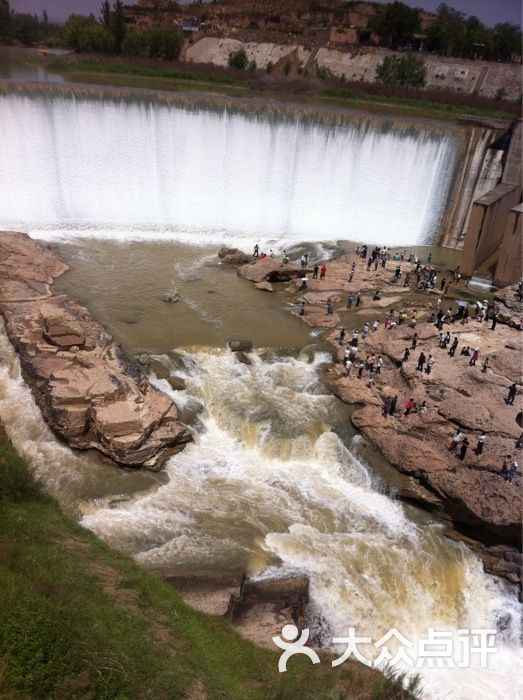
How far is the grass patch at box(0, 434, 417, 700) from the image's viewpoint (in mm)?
5215

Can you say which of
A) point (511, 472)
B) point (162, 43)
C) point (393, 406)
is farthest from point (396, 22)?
point (511, 472)

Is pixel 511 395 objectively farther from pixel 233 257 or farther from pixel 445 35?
pixel 445 35

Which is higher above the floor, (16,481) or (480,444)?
(16,481)

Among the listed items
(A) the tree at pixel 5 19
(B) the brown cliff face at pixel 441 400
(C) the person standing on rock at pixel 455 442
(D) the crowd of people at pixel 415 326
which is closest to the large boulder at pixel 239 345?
(B) the brown cliff face at pixel 441 400

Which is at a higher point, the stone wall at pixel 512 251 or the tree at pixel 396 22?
the tree at pixel 396 22

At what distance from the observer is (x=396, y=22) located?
139ft

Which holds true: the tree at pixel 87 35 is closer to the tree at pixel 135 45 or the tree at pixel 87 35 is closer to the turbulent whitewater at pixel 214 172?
the tree at pixel 135 45

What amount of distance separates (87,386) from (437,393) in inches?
298

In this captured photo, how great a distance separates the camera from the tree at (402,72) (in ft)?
122

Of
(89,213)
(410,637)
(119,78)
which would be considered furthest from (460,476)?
(119,78)

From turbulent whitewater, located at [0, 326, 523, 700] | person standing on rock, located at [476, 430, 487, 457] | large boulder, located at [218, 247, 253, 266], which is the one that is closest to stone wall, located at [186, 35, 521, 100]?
large boulder, located at [218, 247, 253, 266]

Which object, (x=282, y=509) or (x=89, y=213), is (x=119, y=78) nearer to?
(x=89, y=213)

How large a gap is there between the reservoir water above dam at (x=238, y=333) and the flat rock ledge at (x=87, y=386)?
0.36 metres

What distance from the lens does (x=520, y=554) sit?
1003cm
